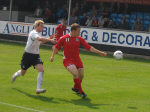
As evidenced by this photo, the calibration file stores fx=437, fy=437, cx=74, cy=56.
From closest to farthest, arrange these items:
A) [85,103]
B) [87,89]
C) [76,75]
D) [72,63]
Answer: [85,103] → [76,75] → [72,63] → [87,89]

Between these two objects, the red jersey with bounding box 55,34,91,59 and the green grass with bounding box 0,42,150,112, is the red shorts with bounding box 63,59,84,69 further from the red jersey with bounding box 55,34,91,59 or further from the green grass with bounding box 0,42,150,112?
the green grass with bounding box 0,42,150,112

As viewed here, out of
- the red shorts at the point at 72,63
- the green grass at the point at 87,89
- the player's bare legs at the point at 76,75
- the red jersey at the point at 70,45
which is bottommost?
the green grass at the point at 87,89

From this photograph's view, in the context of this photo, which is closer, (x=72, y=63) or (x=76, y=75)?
(x=76, y=75)

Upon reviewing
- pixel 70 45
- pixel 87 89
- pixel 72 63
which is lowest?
pixel 87 89

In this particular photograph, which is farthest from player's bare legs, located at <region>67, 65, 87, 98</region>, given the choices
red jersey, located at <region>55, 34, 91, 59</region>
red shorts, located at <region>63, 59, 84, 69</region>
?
red jersey, located at <region>55, 34, 91, 59</region>

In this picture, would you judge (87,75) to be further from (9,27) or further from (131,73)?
(9,27)

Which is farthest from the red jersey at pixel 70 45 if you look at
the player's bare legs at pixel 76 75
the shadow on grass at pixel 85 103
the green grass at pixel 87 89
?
the shadow on grass at pixel 85 103

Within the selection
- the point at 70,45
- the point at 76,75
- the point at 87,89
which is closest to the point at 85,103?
the point at 76,75

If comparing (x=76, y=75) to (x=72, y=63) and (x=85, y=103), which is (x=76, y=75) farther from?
(x=85, y=103)

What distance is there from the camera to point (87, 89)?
1298cm

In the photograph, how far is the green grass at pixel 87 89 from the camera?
420 inches

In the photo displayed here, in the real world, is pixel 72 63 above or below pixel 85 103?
above

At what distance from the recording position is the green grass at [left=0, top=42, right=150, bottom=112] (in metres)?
10.7

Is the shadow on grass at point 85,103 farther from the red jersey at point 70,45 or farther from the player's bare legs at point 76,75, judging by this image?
the red jersey at point 70,45
